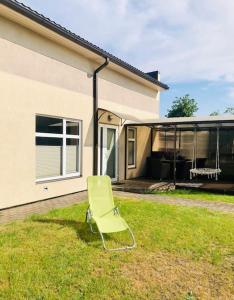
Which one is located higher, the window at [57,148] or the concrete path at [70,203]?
the window at [57,148]

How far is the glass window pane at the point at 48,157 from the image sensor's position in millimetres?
10398

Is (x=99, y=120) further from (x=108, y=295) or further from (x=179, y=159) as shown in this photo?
(x=108, y=295)

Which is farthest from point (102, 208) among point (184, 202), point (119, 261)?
point (184, 202)

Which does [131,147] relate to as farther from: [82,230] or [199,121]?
[82,230]

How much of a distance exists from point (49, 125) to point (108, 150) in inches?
180

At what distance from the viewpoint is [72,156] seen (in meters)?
12.2

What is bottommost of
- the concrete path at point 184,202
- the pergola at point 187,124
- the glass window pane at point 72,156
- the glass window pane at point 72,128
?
the concrete path at point 184,202

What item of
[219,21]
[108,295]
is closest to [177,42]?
[219,21]

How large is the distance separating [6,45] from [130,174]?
10.1m

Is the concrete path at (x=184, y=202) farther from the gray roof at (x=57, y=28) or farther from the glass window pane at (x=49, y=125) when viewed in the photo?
the gray roof at (x=57, y=28)

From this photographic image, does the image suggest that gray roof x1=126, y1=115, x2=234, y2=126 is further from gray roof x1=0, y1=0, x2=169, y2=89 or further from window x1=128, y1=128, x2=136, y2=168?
Answer: gray roof x1=0, y1=0, x2=169, y2=89

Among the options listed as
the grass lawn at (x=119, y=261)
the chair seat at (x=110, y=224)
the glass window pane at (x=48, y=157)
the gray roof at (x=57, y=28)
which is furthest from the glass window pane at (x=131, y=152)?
the chair seat at (x=110, y=224)

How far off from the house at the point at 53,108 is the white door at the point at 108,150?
52mm

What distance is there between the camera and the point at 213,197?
11.9 metres
